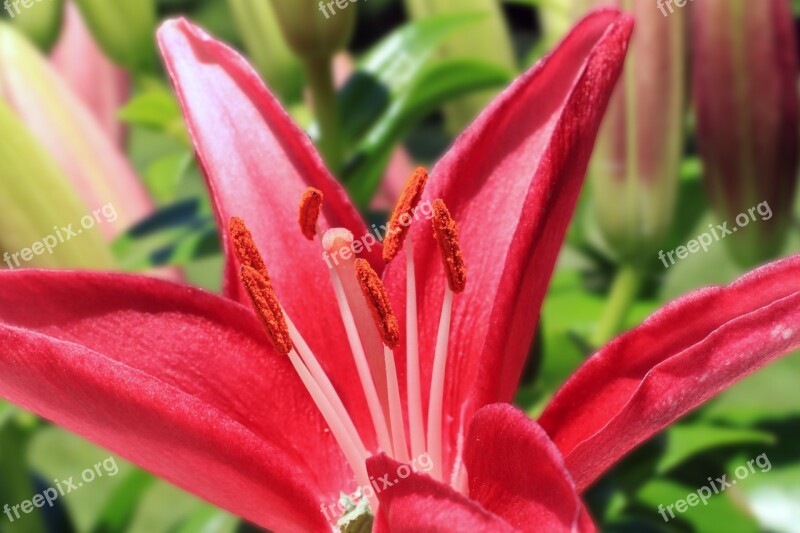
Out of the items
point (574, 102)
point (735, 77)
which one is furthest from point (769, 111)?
point (574, 102)

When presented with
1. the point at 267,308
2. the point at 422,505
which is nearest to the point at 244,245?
the point at 267,308

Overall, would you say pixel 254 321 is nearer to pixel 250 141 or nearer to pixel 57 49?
pixel 250 141

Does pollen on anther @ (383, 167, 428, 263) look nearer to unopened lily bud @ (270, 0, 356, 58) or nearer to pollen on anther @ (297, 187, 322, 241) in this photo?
pollen on anther @ (297, 187, 322, 241)

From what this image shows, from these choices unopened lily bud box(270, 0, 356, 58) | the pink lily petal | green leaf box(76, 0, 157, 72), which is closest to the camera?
unopened lily bud box(270, 0, 356, 58)

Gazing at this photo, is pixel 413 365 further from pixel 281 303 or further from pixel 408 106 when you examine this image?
pixel 408 106

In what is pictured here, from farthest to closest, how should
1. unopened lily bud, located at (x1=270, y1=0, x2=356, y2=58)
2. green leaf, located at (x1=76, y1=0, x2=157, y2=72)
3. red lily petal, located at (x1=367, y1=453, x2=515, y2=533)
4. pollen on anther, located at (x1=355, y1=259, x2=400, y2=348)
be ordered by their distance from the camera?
green leaf, located at (x1=76, y1=0, x2=157, y2=72), unopened lily bud, located at (x1=270, y1=0, x2=356, y2=58), pollen on anther, located at (x1=355, y1=259, x2=400, y2=348), red lily petal, located at (x1=367, y1=453, x2=515, y2=533)

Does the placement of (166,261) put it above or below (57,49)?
below

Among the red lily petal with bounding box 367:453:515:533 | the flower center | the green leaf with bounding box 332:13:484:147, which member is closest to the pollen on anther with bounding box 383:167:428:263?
the flower center
